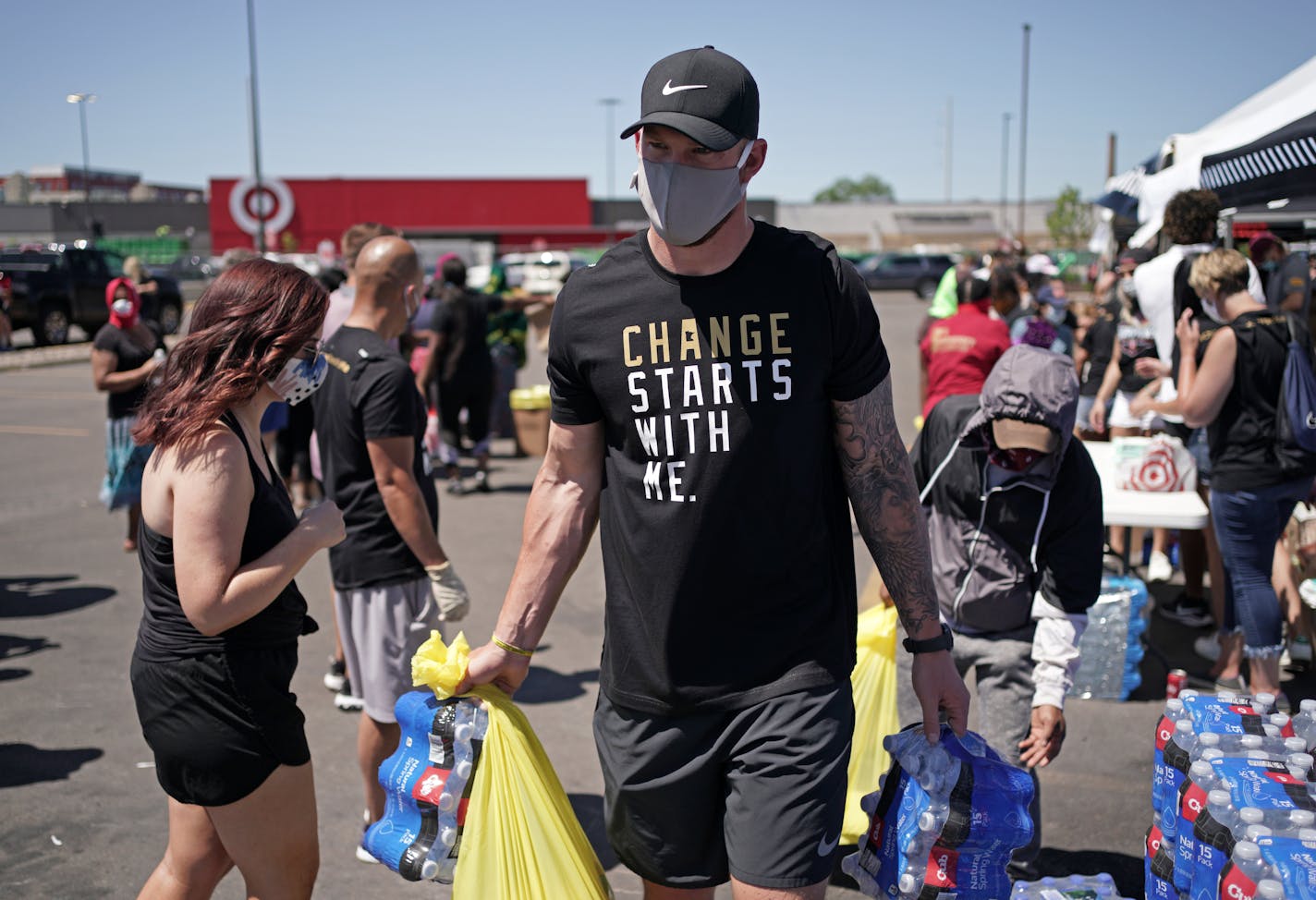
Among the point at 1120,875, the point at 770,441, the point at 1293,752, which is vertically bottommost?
the point at 1120,875

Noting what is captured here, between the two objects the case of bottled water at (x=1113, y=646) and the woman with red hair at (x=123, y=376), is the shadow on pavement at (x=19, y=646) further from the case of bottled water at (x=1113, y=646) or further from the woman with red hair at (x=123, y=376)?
the case of bottled water at (x=1113, y=646)

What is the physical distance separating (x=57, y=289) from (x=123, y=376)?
1922cm

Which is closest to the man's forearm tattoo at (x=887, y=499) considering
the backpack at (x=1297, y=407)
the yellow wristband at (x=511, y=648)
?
the yellow wristband at (x=511, y=648)

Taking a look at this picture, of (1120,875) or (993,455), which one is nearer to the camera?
(993,455)

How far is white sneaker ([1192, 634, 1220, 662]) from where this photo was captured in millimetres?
5715

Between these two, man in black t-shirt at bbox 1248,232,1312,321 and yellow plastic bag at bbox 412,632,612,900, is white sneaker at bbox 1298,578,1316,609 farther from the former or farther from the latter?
yellow plastic bag at bbox 412,632,612,900

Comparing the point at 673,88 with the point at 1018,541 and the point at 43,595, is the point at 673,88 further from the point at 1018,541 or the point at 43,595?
the point at 43,595

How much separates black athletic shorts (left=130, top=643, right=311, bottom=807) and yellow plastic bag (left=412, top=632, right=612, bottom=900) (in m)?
0.37

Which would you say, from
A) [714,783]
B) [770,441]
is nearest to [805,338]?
[770,441]

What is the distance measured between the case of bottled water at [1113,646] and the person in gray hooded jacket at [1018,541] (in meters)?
1.88

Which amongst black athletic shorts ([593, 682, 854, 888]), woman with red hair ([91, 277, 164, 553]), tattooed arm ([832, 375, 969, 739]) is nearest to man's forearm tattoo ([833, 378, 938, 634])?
tattooed arm ([832, 375, 969, 739])

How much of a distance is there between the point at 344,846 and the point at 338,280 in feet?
23.5

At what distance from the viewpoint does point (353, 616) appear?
158 inches

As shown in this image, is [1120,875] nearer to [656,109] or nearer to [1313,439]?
[1313,439]
